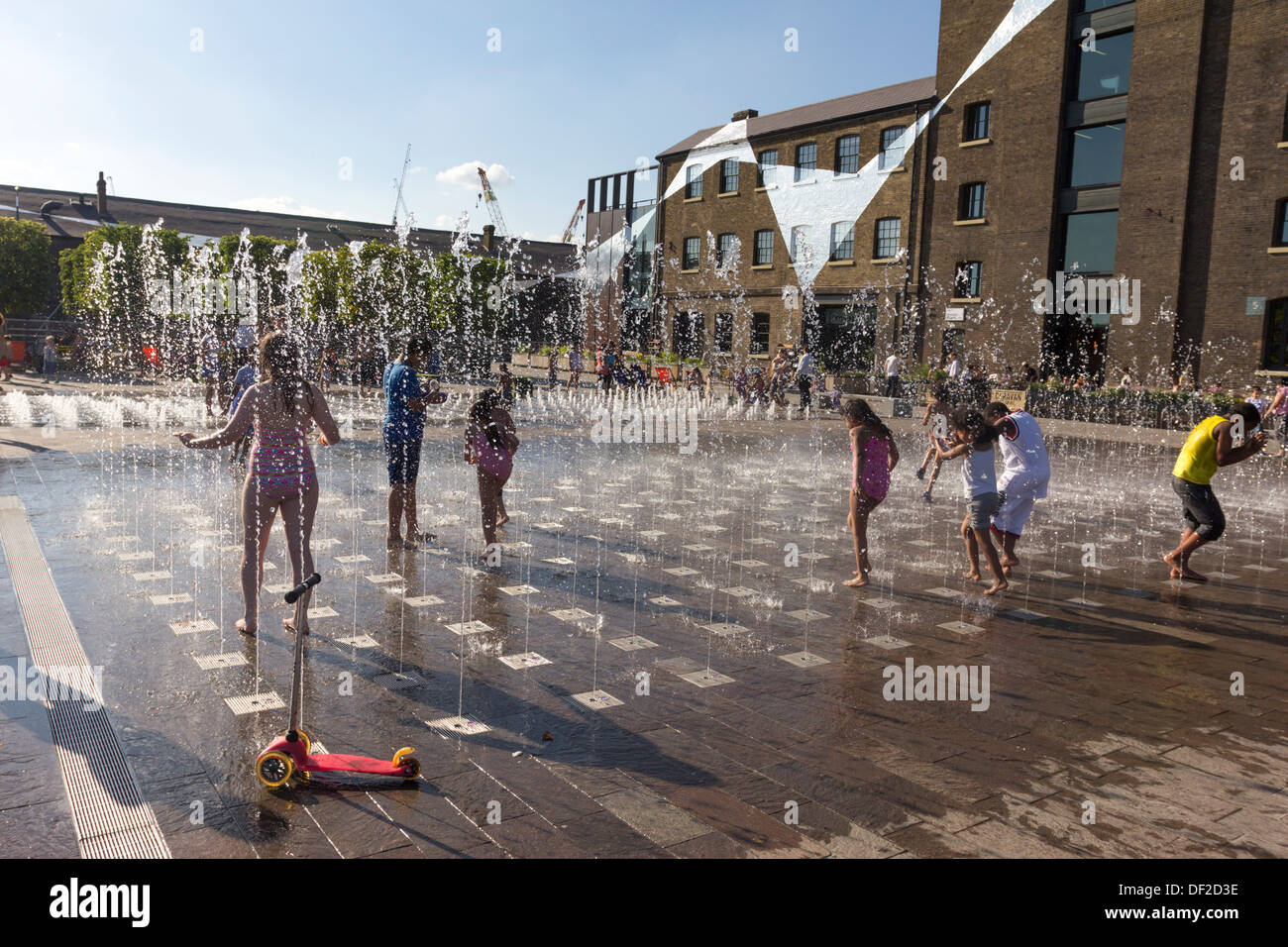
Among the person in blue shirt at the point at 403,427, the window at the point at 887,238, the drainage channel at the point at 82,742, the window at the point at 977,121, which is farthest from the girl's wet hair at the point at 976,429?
the window at the point at 887,238

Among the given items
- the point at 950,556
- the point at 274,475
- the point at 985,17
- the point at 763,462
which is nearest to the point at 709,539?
the point at 950,556

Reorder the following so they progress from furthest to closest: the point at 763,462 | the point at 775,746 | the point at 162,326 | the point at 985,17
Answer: the point at 162,326 < the point at 985,17 < the point at 763,462 < the point at 775,746

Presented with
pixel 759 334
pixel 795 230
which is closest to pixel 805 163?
pixel 795 230

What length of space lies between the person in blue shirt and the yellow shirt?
6.71 meters

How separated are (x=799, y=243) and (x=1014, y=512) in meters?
31.9

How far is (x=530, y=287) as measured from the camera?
60.3 m

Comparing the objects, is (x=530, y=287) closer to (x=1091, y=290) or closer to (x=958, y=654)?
(x=1091, y=290)

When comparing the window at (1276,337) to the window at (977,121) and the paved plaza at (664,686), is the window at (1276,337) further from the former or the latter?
the paved plaza at (664,686)

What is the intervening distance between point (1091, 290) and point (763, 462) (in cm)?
1833

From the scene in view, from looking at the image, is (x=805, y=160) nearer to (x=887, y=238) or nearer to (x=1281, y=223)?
(x=887, y=238)

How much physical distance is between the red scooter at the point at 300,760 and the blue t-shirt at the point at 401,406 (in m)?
4.19

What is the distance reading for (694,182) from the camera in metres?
43.3

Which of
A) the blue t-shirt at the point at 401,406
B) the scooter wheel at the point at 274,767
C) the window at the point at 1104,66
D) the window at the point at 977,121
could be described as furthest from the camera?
the window at the point at 977,121

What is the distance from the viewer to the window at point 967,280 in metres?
31.8
